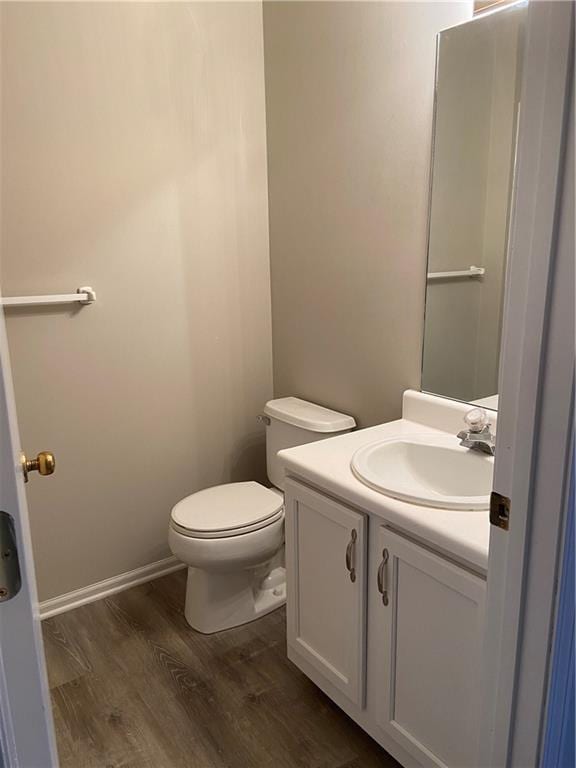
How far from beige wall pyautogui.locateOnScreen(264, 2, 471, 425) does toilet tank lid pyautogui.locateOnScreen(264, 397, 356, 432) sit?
0.06 m

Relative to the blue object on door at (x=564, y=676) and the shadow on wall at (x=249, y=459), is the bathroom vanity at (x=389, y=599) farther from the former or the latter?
the shadow on wall at (x=249, y=459)

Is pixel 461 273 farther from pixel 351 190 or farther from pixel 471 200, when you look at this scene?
pixel 351 190

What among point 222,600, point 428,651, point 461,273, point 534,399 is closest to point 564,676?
point 534,399

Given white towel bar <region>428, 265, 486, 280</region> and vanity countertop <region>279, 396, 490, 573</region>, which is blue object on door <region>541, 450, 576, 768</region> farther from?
white towel bar <region>428, 265, 486, 280</region>

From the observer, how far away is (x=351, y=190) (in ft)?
6.66

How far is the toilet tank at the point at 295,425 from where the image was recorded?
2113 mm

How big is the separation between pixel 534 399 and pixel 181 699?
5.09ft

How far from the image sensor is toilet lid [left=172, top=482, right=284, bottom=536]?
6.48 ft

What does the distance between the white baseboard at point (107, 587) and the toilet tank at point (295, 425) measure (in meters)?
0.60

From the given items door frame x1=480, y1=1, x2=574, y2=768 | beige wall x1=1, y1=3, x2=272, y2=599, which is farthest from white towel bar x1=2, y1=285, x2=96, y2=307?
door frame x1=480, y1=1, x2=574, y2=768

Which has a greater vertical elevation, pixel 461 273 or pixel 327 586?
pixel 461 273

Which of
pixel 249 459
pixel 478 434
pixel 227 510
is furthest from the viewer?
pixel 249 459

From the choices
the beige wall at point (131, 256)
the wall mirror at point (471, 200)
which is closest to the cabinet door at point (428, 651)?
the wall mirror at point (471, 200)

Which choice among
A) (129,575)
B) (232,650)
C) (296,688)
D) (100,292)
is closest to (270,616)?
(232,650)
